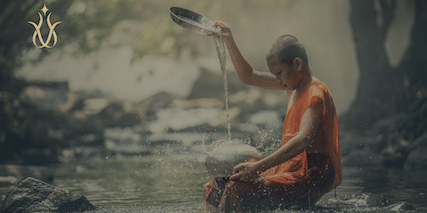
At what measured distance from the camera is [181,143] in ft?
53.7

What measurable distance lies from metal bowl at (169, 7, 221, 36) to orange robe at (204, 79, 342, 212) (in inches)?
36.4

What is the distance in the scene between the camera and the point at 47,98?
54.1 feet

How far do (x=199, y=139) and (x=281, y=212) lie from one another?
1283 centimetres

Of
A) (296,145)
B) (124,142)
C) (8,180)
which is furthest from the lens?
(124,142)

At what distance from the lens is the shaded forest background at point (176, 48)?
1376cm

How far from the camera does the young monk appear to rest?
3.13 m

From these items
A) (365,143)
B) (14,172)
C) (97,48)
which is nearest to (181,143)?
(97,48)

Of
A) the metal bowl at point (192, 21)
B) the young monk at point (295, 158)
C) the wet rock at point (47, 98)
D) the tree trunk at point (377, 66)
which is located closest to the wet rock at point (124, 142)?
the wet rock at point (47, 98)

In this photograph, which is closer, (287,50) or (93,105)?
(287,50)

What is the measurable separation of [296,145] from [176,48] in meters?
16.2

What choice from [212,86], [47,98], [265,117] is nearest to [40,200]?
[47,98]

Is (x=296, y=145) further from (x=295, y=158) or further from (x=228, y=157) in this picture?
(x=228, y=157)

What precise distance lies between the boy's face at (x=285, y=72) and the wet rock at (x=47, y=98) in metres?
14.4

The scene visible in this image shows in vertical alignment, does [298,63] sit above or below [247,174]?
above
